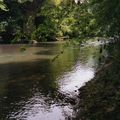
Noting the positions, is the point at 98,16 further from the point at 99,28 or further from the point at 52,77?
the point at 52,77

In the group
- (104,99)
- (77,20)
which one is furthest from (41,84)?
(77,20)

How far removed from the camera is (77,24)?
13.9 m

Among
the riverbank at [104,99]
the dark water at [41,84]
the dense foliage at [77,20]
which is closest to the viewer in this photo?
the dense foliage at [77,20]

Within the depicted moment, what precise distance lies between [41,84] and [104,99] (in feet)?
37.2

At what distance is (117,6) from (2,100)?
16.9 meters

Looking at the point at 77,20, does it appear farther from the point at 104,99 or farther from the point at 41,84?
the point at 41,84

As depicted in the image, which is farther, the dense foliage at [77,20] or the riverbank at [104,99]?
the riverbank at [104,99]

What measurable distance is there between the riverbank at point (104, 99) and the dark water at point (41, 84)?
100 centimetres

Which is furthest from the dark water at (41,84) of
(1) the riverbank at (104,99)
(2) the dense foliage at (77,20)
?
(2) the dense foliage at (77,20)

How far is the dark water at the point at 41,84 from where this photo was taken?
23.0m

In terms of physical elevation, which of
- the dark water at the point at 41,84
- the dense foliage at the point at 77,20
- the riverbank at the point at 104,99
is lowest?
the dark water at the point at 41,84

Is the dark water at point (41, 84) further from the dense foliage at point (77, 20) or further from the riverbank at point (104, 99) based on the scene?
the dense foliage at point (77, 20)

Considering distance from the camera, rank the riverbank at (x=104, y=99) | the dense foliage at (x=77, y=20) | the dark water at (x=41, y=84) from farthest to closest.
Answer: the dark water at (x=41, y=84), the riverbank at (x=104, y=99), the dense foliage at (x=77, y=20)

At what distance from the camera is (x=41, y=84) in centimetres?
3189
